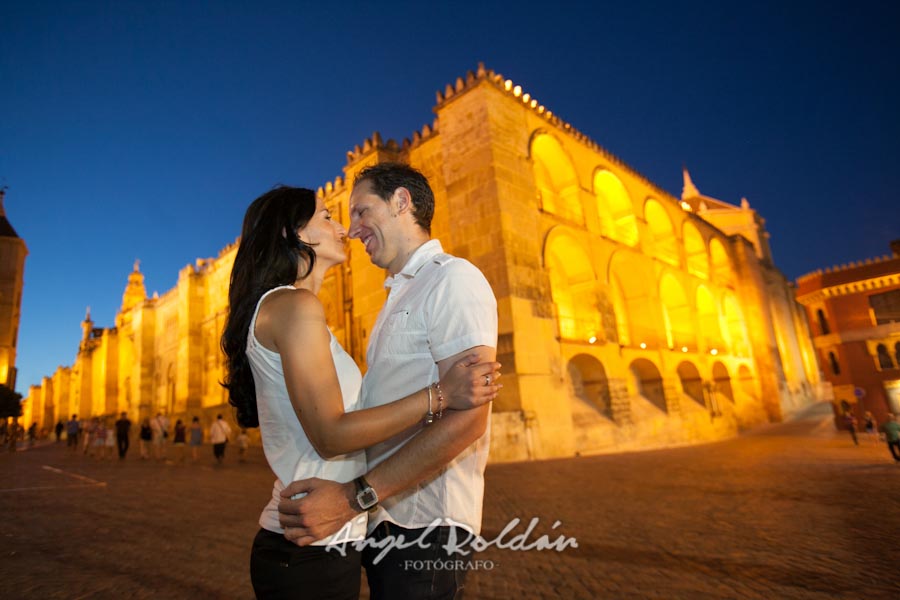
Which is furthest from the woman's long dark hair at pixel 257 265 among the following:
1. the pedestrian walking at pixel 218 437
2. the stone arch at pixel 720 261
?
the stone arch at pixel 720 261

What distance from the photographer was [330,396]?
109cm

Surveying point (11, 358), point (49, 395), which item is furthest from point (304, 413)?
point (49, 395)

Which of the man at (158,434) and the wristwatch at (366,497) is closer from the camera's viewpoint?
the wristwatch at (366,497)

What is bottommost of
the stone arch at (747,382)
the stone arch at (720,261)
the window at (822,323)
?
the stone arch at (747,382)

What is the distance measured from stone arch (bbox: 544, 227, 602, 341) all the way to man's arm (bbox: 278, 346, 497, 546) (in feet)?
43.1

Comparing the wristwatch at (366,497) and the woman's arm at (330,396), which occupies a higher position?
the woman's arm at (330,396)

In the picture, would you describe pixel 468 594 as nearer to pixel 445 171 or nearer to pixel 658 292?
pixel 445 171

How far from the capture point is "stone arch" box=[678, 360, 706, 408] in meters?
18.9

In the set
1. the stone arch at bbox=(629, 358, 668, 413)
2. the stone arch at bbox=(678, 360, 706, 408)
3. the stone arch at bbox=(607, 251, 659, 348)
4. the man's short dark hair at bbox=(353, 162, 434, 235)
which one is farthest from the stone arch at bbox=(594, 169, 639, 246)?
the man's short dark hair at bbox=(353, 162, 434, 235)

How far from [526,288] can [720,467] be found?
6.07m

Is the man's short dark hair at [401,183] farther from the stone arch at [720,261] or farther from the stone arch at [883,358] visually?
the stone arch at [720,261]

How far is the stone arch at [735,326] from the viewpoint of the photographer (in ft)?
77.9

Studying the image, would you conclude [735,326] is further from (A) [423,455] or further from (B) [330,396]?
(B) [330,396]

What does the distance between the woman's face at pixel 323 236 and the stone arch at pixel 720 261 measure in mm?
28080
